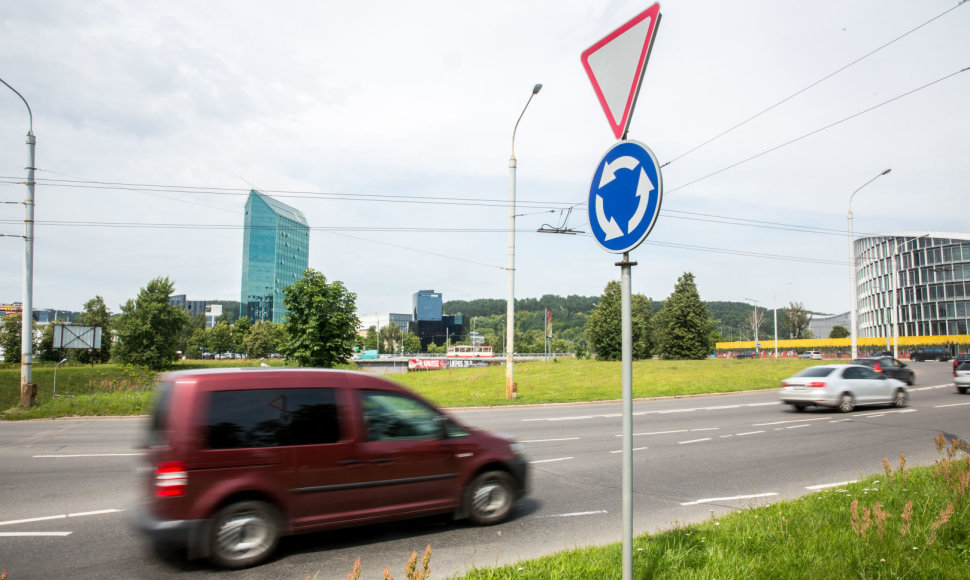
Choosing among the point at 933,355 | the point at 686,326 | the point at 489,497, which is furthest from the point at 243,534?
the point at 933,355

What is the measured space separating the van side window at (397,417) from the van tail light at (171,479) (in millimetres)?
1596

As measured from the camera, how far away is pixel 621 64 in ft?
10.6

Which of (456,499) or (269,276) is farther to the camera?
(269,276)

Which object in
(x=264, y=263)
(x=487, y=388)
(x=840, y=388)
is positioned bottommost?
(x=487, y=388)

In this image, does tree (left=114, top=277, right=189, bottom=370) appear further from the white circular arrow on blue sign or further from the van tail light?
the white circular arrow on blue sign

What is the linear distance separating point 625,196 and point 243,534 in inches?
168

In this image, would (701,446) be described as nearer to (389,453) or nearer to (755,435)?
(755,435)

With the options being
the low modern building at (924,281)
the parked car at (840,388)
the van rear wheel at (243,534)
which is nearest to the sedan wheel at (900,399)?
the parked car at (840,388)

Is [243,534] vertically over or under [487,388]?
over

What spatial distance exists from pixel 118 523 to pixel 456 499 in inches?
145

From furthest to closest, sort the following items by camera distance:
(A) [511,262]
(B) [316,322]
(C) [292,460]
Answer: (B) [316,322] → (A) [511,262] → (C) [292,460]

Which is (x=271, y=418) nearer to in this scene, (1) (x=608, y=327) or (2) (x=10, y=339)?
(1) (x=608, y=327)

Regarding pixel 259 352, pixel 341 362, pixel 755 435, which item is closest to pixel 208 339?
pixel 259 352

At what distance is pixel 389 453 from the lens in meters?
5.38
